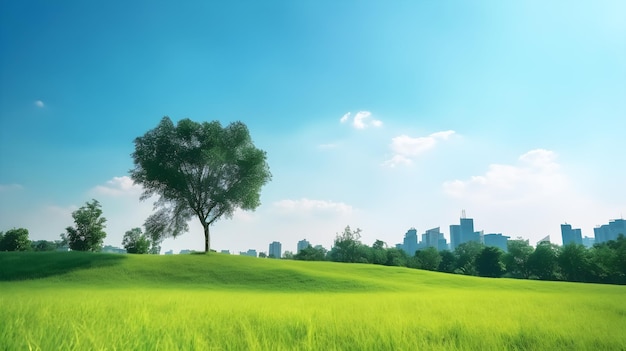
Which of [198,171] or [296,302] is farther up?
[198,171]

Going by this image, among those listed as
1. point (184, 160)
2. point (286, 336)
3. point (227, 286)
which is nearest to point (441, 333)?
point (286, 336)

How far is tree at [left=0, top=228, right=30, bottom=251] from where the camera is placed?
85812mm

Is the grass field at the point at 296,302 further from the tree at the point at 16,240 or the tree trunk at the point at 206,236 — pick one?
the tree at the point at 16,240

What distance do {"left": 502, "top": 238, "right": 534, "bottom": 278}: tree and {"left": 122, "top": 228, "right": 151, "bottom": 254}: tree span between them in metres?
89.2

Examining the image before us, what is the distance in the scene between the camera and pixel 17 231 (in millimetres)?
86312

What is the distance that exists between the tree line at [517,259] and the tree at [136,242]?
43.0 meters

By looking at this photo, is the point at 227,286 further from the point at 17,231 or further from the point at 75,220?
the point at 17,231

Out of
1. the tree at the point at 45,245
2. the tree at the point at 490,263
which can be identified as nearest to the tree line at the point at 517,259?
the tree at the point at 490,263

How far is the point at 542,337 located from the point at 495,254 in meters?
90.5

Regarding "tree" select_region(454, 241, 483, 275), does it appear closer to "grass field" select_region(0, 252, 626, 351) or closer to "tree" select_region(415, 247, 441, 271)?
"tree" select_region(415, 247, 441, 271)

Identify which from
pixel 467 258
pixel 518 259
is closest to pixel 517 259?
pixel 518 259

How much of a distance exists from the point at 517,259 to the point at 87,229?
98.7 metres

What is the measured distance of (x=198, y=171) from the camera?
4991 cm

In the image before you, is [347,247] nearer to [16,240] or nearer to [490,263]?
[490,263]
